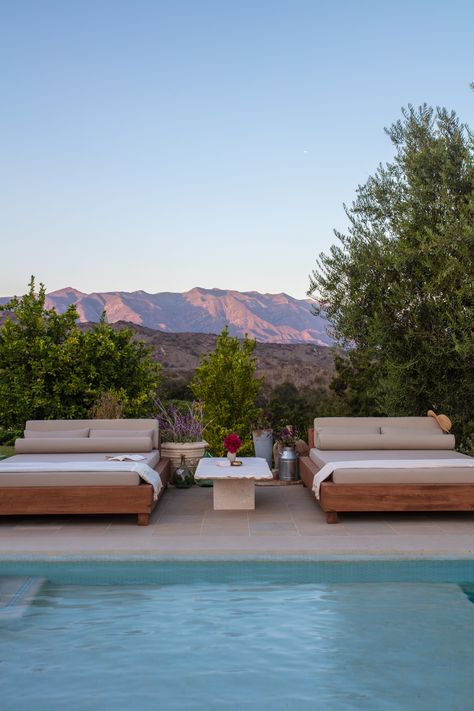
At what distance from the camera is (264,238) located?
16.9m

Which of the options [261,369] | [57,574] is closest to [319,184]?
[57,574]

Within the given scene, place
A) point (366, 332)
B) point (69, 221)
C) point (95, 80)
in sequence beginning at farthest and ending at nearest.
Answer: point (69, 221) → point (95, 80) → point (366, 332)

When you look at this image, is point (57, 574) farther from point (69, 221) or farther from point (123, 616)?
point (69, 221)

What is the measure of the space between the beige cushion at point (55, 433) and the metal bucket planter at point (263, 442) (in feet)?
8.68

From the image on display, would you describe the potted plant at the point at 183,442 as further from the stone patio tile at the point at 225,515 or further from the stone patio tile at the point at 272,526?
the stone patio tile at the point at 272,526

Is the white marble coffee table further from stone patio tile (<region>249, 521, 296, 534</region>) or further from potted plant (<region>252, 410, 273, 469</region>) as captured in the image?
potted plant (<region>252, 410, 273, 469</region>)

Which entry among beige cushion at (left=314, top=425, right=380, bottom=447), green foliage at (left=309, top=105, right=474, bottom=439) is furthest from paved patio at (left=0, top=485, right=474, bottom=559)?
green foliage at (left=309, top=105, right=474, bottom=439)

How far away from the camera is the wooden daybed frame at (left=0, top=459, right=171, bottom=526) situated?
6.41 metres

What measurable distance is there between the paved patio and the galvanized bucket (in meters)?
1.57

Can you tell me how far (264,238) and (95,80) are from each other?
5.18 m

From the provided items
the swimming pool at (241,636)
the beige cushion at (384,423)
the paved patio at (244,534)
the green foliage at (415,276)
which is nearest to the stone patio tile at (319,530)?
the paved patio at (244,534)

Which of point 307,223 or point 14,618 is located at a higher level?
point 307,223

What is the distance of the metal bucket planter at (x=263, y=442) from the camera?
10.2 meters

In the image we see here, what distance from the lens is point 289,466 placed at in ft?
30.4
